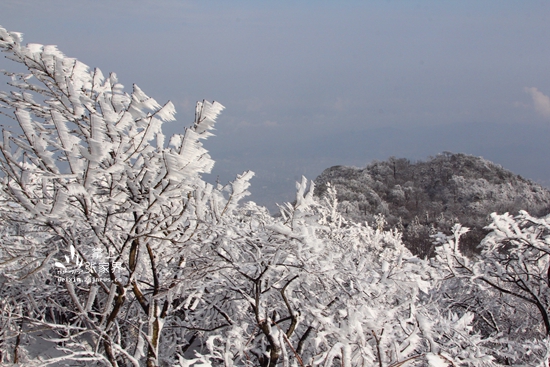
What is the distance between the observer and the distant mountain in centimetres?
3556

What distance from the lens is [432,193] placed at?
166 ft

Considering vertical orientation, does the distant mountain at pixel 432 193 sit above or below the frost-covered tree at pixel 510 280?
above

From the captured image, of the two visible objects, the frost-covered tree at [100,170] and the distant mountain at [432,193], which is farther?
the distant mountain at [432,193]

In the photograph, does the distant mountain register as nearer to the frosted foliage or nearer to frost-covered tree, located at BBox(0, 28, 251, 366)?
the frosted foliage

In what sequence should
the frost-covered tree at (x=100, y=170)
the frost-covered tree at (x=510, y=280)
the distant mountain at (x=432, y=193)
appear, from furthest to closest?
the distant mountain at (x=432, y=193) < the frost-covered tree at (x=510, y=280) < the frost-covered tree at (x=100, y=170)

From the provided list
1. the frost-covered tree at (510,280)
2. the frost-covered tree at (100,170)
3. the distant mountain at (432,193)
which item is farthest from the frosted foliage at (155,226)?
the distant mountain at (432,193)

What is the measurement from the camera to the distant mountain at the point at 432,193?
35562mm

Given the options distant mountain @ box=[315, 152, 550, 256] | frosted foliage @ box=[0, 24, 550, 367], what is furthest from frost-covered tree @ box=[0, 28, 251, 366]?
distant mountain @ box=[315, 152, 550, 256]

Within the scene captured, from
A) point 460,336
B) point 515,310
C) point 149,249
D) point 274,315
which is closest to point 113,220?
point 149,249

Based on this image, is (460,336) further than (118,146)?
Yes

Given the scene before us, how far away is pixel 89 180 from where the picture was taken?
2.23 metres

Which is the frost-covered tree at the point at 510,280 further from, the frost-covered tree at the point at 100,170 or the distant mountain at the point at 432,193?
the distant mountain at the point at 432,193

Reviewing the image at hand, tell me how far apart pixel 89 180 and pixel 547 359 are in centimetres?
391

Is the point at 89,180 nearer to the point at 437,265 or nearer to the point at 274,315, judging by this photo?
the point at 274,315
